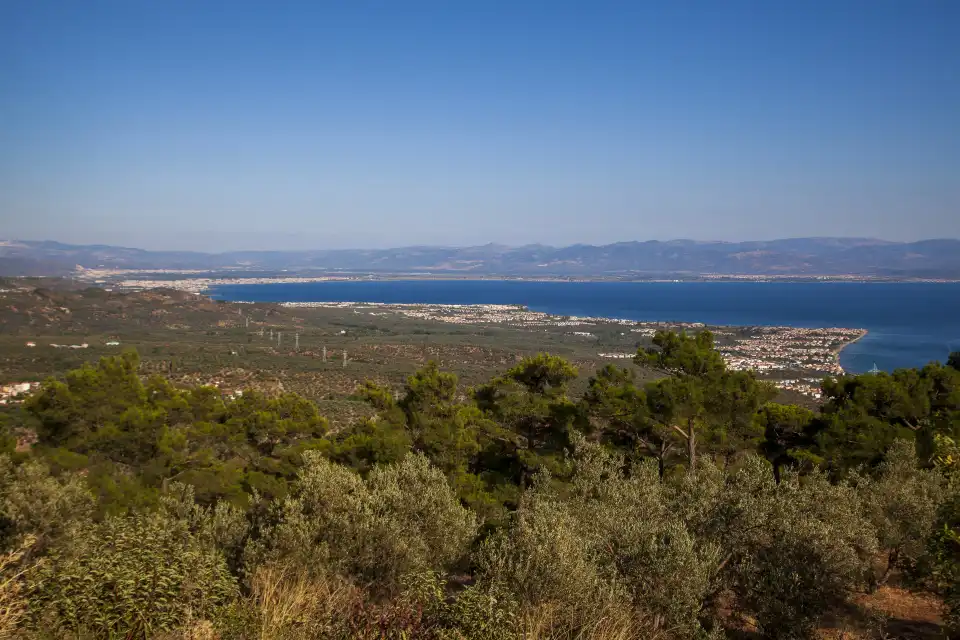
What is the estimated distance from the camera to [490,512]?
18859 millimetres

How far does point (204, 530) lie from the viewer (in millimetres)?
12477

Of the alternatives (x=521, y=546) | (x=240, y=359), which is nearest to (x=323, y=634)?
(x=521, y=546)

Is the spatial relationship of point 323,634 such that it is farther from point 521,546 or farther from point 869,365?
point 869,365

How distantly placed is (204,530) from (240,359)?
4997cm

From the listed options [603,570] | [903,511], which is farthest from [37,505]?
[903,511]

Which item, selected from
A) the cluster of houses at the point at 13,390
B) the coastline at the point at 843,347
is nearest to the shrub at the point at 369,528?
the cluster of houses at the point at 13,390

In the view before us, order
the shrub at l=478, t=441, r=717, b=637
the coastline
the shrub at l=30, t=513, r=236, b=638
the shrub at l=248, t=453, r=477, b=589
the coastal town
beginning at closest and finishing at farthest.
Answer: the shrub at l=30, t=513, r=236, b=638 → the shrub at l=478, t=441, r=717, b=637 → the shrub at l=248, t=453, r=477, b=589 → the coastal town → the coastline

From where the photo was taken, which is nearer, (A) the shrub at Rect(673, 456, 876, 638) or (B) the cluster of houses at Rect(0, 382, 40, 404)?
(A) the shrub at Rect(673, 456, 876, 638)

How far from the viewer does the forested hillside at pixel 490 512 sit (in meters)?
7.49

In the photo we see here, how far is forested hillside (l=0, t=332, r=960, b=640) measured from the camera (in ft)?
24.6

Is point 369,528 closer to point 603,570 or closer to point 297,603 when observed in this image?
point 297,603

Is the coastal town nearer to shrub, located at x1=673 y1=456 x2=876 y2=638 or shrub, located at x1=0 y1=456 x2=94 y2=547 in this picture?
shrub, located at x1=673 y1=456 x2=876 y2=638

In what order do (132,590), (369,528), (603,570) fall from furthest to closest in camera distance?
(369,528) → (603,570) → (132,590)

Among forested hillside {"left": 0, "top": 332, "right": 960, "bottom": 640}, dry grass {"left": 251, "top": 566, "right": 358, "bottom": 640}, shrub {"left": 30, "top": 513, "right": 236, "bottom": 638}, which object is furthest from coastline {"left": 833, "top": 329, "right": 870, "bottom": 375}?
shrub {"left": 30, "top": 513, "right": 236, "bottom": 638}
